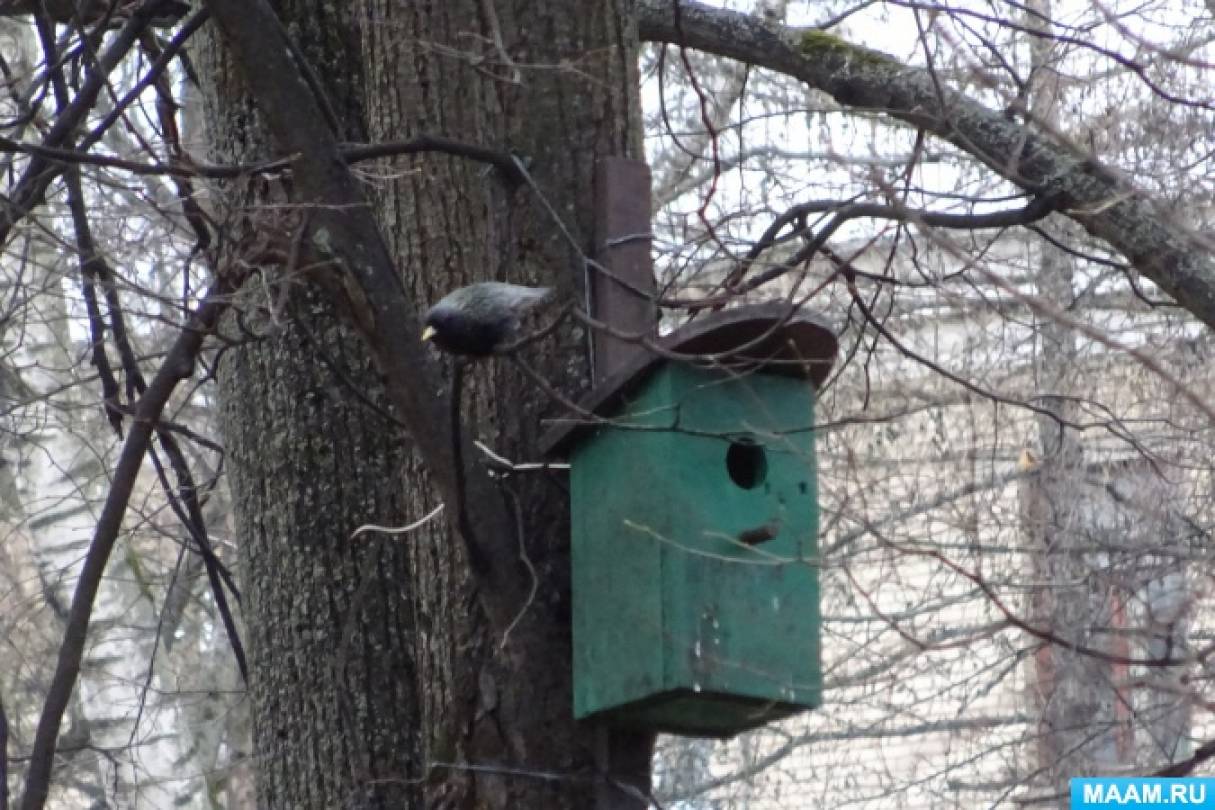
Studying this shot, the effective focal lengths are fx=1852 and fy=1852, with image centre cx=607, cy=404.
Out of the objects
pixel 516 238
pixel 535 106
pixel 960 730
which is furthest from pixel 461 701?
pixel 960 730

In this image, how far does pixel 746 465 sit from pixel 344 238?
0.71 meters

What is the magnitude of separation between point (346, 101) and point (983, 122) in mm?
1313

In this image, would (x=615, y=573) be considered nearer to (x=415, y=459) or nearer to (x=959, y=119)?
(x=415, y=459)

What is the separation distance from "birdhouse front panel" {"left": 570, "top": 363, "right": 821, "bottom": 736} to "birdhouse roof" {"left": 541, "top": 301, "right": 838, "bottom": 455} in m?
0.03

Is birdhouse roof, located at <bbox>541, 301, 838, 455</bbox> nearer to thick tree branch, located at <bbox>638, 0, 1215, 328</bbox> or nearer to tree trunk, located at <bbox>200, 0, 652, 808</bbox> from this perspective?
tree trunk, located at <bbox>200, 0, 652, 808</bbox>

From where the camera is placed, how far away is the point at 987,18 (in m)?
3.44

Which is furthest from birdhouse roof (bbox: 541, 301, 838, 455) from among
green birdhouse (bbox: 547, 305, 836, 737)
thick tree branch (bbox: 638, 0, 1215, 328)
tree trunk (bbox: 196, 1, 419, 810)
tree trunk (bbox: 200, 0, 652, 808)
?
thick tree branch (bbox: 638, 0, 1215, 328)

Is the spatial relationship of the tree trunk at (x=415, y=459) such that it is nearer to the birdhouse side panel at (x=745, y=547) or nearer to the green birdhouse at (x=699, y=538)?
the green birdhouse at (x=699, y=538)

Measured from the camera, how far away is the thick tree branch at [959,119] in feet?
11.8

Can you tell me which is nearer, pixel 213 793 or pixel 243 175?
pixel 243 175

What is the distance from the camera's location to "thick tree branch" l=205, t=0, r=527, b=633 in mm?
2385

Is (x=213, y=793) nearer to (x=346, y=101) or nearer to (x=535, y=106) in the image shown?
(x=346, y=101)

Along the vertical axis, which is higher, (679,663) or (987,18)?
(987,18)

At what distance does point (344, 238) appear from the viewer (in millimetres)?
2381
